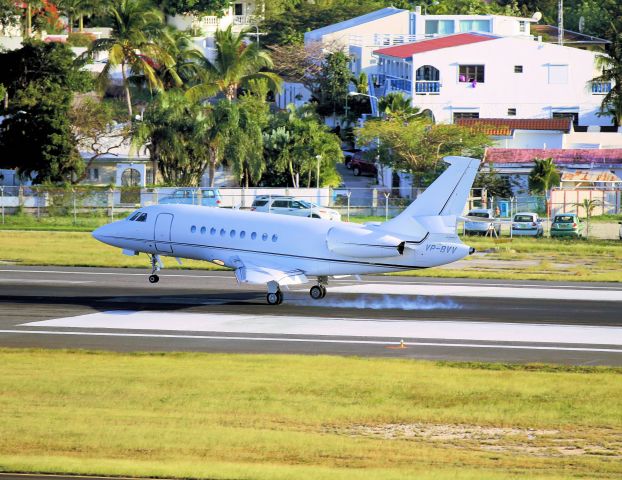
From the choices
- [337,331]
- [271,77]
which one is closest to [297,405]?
[337,331]

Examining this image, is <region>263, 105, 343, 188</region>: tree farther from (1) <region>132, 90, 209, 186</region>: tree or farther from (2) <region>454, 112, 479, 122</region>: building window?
(2) <region>454, 112, 479, 122</region>: building window

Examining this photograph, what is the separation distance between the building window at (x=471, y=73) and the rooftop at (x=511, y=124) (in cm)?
516

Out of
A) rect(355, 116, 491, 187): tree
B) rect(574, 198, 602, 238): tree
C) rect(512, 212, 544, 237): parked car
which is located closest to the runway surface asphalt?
rect(512, 212, 544, 237): parked car

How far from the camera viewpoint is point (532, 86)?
109000mm

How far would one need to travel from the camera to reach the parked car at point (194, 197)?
3228 inches

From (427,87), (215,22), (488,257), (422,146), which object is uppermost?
(215,22)

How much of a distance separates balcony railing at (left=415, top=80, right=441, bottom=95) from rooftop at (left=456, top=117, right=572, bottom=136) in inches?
163

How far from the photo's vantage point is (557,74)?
10956 centimetres

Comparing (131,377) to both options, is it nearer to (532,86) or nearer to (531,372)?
(531,372)

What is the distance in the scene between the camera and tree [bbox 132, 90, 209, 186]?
90.9m

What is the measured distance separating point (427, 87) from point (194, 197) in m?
31.6

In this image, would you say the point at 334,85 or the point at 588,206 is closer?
the point at 588,206

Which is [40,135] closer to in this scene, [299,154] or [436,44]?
[299,154]

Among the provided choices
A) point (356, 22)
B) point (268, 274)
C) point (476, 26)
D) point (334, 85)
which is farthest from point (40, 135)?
point (356, 22)
